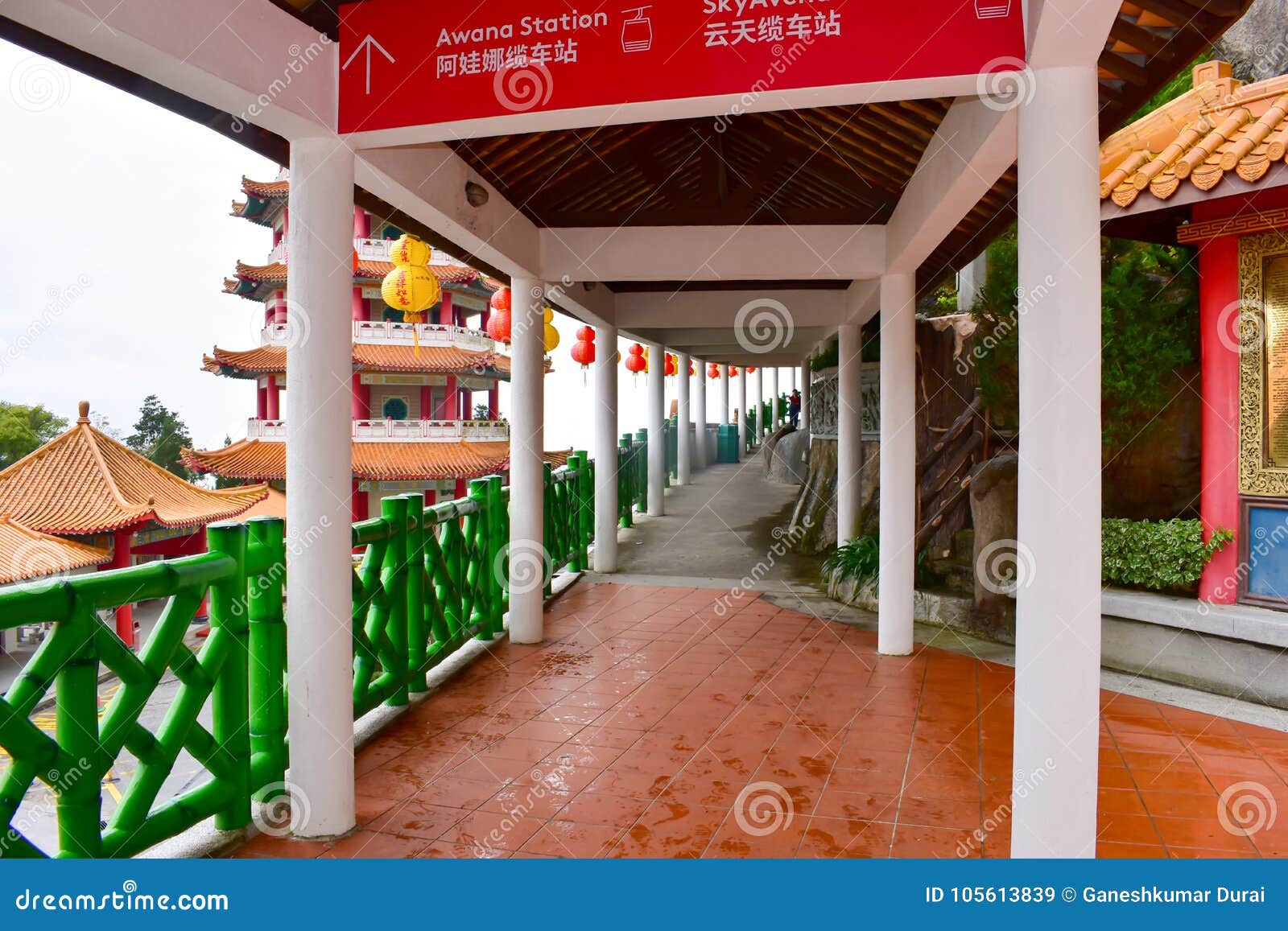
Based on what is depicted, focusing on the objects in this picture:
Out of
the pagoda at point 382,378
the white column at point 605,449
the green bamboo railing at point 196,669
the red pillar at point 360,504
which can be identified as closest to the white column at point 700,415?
the pagoda at point 382,378

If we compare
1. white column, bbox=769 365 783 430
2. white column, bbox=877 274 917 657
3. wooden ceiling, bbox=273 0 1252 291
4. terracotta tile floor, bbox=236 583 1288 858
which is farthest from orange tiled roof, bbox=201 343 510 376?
terracotta tile floor, bbox=236 583 1288 858

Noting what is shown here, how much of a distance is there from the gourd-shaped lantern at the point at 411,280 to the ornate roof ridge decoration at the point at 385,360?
15.1 metres

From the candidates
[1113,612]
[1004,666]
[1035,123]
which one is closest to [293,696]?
[1035,123]

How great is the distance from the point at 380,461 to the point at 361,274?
4435mm

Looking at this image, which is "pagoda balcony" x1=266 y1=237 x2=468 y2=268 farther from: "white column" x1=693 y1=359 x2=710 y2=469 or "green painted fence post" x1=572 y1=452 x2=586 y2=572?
"green painted fence post" x1=572 y1=452 x2=586 y2=572

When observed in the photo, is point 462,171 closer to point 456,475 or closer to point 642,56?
point 642,56

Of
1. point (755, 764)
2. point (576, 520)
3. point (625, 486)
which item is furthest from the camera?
point (625, 486)

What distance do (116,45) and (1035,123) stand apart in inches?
111

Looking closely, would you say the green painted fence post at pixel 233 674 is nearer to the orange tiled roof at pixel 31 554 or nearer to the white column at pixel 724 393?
the orange tiled roof at pixel 31 554

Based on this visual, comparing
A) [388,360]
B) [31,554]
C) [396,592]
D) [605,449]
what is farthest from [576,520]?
[388,360]

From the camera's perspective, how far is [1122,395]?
6562mm

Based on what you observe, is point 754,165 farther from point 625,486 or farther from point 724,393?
point 724,393

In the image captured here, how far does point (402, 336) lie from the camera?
21422 mm

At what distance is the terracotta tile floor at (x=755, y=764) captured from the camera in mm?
3342
